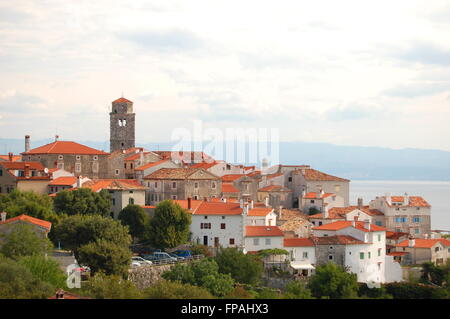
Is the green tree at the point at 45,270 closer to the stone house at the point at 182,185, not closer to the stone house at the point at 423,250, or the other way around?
the stone house at the point at 182,185

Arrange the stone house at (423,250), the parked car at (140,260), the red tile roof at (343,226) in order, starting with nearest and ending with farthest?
the parked car at (140,260), the red tile roof at (343,226), the stone house at (423,250)

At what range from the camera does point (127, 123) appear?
9275 cm

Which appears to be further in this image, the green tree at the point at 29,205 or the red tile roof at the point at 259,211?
the red tile roof at the point at 259,211

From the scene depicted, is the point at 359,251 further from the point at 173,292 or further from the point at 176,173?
the point at 173,292

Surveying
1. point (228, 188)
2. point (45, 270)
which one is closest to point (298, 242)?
point (228, 188)

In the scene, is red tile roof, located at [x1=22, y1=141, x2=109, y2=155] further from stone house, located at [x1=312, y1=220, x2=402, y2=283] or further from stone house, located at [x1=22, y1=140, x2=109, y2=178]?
stone house, located at [x1=312, y1=220, x2=402, y2=283]

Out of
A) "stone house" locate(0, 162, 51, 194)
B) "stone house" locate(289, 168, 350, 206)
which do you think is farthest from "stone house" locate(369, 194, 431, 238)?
"stone house" locate(0, 162, 51, 194)

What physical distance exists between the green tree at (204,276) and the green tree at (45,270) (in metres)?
8.03

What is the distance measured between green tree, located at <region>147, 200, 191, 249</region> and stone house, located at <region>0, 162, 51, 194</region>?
41.1 ft

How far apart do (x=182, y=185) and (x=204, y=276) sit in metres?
19.4

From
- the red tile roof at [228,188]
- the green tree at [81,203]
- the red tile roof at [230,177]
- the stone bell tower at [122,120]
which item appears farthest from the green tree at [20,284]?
the stone bell tower at [122,120]

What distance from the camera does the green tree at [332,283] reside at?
170ft
